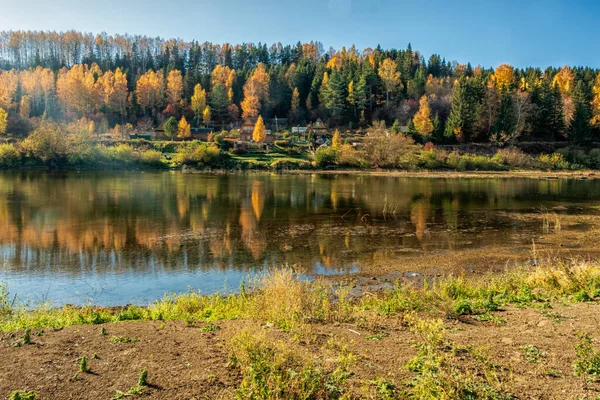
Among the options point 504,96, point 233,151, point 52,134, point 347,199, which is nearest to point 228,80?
point 233,151

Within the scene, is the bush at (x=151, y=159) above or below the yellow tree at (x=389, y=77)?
below

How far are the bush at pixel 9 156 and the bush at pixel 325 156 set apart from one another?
54118 mm

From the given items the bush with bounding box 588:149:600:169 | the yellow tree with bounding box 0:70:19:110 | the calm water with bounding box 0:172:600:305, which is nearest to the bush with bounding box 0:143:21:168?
the calm water with bounding box 0:172:600:305

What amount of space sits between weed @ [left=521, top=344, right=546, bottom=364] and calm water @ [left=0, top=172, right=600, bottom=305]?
386 inches

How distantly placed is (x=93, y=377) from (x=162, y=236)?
17.4m

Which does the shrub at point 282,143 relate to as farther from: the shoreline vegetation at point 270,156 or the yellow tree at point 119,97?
the yellow tree at point 119,97

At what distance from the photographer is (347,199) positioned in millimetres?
40750

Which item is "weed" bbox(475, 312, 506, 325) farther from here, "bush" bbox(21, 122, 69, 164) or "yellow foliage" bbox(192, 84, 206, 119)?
"yellow foliage" bbox(192, 84, 206, 119)

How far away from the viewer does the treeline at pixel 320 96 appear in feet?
328

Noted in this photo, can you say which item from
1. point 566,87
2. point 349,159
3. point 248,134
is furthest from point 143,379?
point 566,87

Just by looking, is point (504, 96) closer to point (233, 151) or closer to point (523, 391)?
point (233, 151)

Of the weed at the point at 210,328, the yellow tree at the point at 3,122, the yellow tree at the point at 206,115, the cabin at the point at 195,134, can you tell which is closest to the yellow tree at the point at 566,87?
the cabin at the point at 195,134

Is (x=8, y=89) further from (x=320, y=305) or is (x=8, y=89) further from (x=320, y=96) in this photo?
(x=320, y=305)

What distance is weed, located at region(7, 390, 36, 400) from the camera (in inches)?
221
